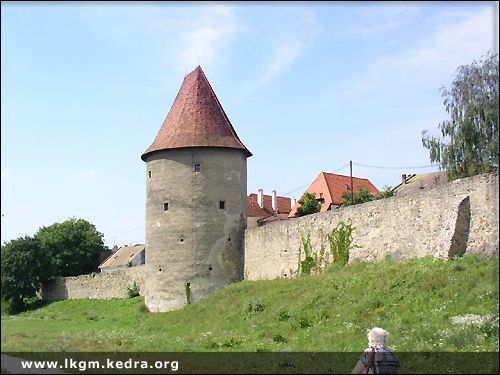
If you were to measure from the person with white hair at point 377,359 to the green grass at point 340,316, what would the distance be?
137 inches

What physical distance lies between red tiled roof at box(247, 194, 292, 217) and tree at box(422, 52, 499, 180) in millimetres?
22853

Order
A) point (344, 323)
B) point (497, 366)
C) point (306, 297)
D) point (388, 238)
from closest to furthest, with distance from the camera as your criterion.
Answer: point (497, 366) → point (344, 323) → point (306, 297) → point (388, 238)

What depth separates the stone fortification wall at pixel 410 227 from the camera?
18578 mm

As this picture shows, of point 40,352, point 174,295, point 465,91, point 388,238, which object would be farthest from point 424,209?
point 40,352

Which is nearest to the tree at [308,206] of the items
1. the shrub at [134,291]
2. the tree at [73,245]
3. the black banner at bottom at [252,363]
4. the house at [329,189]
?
the house at [329,189]

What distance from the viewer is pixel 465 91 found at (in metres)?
28.3

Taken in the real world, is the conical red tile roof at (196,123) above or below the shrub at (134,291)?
above

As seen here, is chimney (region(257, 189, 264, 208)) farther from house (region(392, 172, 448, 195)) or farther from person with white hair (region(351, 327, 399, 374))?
person with white hair (region(351, 327, 399, 374))

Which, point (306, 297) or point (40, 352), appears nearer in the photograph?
point (40, 352)

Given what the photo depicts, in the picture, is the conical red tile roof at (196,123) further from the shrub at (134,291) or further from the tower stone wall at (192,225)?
the shrub at (134,291)

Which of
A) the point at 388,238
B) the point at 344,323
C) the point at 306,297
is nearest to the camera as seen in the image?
the point at 344,323

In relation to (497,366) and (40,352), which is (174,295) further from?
(40,352)

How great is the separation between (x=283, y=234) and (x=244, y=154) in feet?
16.3

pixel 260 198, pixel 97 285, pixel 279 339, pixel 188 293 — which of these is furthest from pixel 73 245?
pixel 279 339
